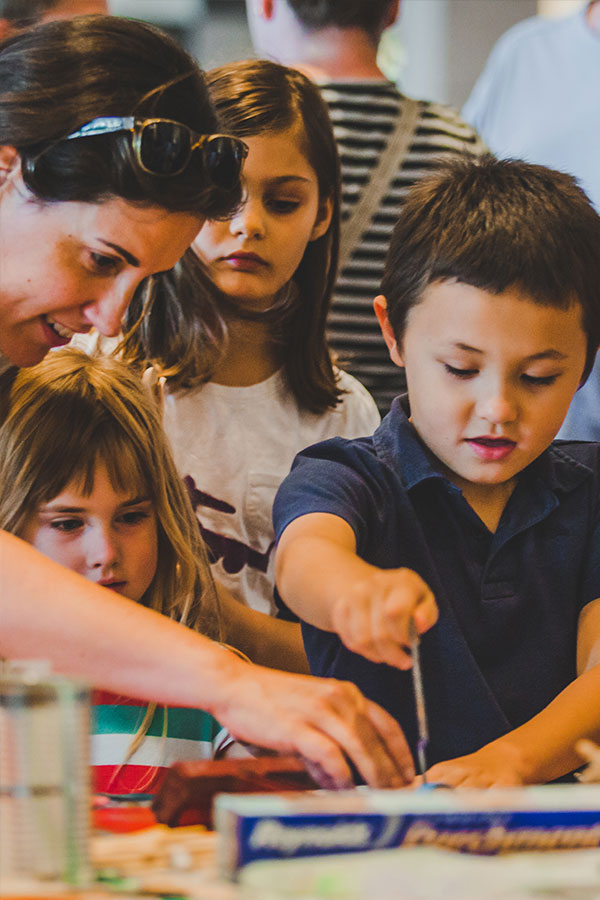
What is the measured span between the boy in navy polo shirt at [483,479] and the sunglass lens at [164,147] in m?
0.30

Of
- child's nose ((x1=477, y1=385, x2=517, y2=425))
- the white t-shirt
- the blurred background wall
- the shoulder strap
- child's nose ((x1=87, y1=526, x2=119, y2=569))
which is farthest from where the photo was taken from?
the blurred background wall

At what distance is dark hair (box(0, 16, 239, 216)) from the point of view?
54.5 inches

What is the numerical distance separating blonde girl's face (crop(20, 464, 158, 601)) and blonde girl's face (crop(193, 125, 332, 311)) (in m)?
0.48

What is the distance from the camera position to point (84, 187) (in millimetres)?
1404

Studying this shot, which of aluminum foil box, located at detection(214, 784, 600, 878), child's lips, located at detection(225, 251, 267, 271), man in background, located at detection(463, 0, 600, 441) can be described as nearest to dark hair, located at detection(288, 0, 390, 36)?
man in background, located at detection(463, 0, 600, 441)

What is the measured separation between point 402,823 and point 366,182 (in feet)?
5.63

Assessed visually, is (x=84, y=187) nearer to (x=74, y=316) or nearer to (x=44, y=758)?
(x=74, y=316)

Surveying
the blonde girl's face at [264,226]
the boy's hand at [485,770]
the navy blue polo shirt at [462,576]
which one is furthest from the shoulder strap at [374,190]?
the boy's hand at [485,770]

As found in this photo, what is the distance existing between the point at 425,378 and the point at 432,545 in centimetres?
20

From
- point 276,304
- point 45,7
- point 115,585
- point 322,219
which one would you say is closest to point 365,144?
point 322,219

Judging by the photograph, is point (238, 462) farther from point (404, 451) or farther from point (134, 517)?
point (404, 451)

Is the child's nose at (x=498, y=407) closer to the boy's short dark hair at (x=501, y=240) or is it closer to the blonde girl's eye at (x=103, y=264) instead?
the boy's short dark hair at (x=501, y=240)

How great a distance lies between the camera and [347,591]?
3.46 ft

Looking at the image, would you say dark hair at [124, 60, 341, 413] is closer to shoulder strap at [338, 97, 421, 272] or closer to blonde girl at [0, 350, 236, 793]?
shoulder strap at [338, 97, 421, 272]
